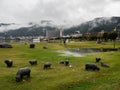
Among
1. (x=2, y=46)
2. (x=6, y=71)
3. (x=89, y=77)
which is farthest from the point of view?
(x=2, y=46)

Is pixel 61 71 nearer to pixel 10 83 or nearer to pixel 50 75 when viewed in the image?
pixel 50 75

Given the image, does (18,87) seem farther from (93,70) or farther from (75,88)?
(93,70)

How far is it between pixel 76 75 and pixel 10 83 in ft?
32.6

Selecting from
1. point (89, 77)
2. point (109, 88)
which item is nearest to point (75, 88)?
point (109, 88)

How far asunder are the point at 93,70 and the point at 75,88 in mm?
12234

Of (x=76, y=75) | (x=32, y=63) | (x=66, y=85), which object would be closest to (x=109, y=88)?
(x=66, y=85)

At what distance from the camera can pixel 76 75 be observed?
135 feet

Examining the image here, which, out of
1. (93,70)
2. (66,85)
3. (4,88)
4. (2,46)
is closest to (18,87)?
(4,88)

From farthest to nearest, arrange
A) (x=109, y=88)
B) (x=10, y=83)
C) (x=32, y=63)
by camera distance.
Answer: (x=32, y=63) < (x=10, y=83) < (x=109, y=88)

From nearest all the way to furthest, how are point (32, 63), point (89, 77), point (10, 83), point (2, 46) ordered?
point (10, 83), point (89, 77), point (32, 63), point (2, 46)

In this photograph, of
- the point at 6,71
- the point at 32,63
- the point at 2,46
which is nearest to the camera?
the point at 6,71

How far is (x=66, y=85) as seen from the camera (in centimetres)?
3481

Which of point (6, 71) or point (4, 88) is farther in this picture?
point (6, 71)

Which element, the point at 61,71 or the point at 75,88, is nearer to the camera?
the point at 75,88
